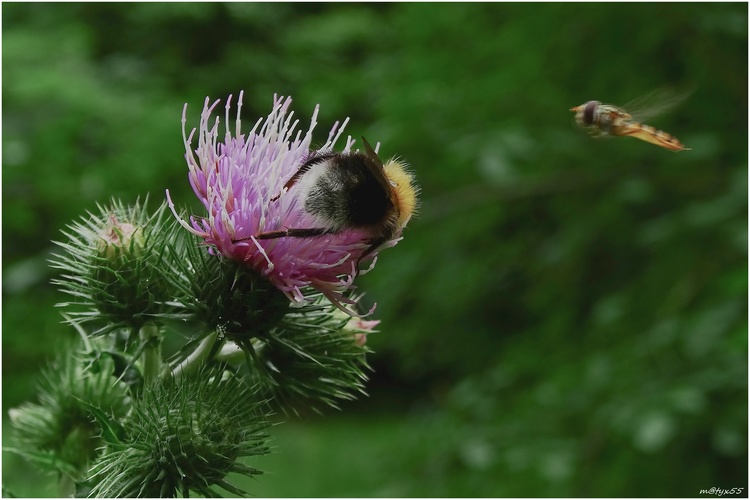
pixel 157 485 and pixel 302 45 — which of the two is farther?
pixel 302 45

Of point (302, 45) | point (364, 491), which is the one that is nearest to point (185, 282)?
point (364, 491)

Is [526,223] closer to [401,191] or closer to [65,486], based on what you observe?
[401,191]

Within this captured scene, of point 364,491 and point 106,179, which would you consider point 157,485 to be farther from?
point 364,491

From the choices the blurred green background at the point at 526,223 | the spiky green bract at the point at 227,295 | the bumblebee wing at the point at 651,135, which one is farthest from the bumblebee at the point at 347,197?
the blurred green background at the point at 526,223

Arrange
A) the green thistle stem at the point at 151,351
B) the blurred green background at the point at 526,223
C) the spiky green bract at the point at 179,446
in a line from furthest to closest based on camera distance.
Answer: the blurred green background at the point at 526,223 → the green thistle stem at the point at 151,351 → the spiky green bract at the point at 179,446

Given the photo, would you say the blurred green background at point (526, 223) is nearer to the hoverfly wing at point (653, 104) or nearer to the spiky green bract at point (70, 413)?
the hoverfly wing at point (653, 104)

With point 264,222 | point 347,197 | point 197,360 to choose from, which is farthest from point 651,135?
point 197,360

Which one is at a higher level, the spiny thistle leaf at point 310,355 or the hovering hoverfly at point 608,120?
the hovering hoverfly at point 608,120
